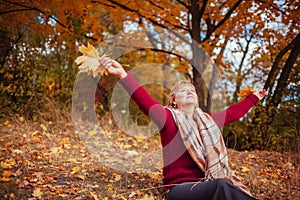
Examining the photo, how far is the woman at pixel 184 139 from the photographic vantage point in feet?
7.82

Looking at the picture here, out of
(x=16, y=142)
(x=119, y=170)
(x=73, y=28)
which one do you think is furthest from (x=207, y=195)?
(x=73, y=28)

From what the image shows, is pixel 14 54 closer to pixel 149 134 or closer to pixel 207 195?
pixel 149 134

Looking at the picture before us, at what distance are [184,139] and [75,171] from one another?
4.36ft

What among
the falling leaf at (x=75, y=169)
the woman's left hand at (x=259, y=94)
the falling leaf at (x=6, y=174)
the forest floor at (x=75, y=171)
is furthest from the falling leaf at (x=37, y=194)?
the woman's left hand at (x=259, y=94)

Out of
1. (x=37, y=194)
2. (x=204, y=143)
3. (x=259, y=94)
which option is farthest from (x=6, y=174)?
(x=259, y=94)

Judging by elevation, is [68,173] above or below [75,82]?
below

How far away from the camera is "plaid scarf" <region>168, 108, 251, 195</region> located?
99.8 inches

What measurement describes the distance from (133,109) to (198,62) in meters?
2.09

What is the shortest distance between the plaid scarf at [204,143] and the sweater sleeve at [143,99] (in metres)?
0.13

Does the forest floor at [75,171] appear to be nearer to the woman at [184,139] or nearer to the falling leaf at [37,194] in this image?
the falling leaf at [37,194]

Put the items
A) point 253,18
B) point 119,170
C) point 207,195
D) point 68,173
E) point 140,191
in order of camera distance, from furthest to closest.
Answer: point 253,18, point 119,170, point 68,173, point 140,191, point 207,195

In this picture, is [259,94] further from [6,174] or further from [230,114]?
[6,174]

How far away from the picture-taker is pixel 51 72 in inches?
247

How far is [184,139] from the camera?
8.40ft
